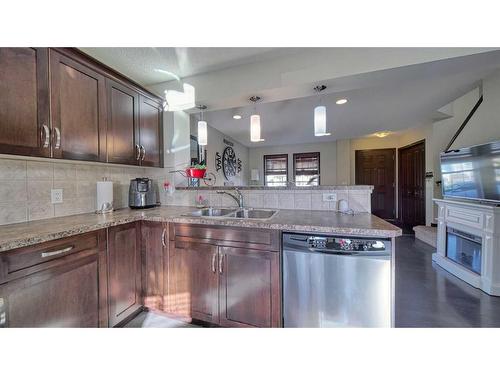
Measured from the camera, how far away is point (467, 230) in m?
2.25

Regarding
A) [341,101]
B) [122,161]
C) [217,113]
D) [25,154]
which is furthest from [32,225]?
[341,101]

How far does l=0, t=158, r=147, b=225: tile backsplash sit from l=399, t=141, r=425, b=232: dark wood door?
592cm

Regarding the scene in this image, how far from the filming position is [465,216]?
2.26 metres

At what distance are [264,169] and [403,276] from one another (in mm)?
4644

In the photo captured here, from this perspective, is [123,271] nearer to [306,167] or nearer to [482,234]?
[482,234]

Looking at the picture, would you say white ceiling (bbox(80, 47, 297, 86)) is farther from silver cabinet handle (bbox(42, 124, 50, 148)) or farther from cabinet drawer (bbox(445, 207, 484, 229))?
cabinet drawer (bbox(445, 207, 484, 229))

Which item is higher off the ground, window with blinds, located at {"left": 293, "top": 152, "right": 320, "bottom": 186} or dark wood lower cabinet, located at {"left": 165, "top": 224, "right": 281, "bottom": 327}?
window with blinds, located at {"left": 293, "top": 152, "right": 320, "bottom": 186}

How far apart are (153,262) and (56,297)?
0.59 meters

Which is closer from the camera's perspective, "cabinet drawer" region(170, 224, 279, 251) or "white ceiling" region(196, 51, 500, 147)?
"cabinet drawer" region(170, 224, 279, 251)

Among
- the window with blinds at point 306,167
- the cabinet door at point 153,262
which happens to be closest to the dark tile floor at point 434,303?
the cabinet door at point 153,262

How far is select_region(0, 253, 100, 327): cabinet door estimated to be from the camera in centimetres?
90

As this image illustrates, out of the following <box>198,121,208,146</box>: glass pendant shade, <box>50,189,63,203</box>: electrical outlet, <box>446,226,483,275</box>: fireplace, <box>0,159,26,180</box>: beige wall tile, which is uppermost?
<box>198,121,208,146</box>: glass pendant shade

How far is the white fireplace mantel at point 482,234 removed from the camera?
1939 millimetres

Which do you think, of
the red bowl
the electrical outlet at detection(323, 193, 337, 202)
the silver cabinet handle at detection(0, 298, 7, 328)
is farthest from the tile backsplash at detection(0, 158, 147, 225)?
the electrical outlet at detection(323, 193, 337, 202)
